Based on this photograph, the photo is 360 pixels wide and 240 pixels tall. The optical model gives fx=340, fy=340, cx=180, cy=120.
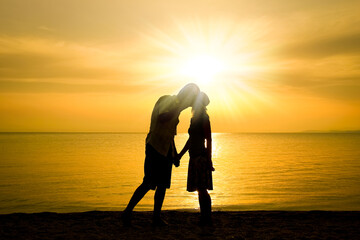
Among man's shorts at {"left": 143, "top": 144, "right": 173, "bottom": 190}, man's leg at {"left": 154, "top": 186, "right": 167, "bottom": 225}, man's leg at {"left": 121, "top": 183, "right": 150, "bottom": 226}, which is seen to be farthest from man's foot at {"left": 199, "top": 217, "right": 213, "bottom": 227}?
man's leg at {"left": 121, "top": 183, "right": 150, "bottom": 226}

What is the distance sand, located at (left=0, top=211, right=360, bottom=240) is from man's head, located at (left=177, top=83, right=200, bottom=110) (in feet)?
7.14

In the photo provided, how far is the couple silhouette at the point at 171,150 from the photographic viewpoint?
5.79 m

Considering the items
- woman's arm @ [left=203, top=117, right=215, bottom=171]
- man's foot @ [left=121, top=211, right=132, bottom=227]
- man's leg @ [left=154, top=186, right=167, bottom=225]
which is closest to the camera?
man's leg @ [left=154, top=186, right=167, bottom=225]

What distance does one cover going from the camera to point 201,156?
20.5 feet

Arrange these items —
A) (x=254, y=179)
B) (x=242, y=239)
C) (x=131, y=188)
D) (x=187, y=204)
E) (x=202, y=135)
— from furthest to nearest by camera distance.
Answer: (x=254, y=179)
(x=131, y=188)
(x=187, y=204)
(x=202, y=135)
(x=242, y=239)

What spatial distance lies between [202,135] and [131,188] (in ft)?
33.0

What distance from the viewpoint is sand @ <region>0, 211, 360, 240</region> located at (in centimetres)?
548

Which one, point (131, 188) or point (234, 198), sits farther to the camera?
point (131, 188)

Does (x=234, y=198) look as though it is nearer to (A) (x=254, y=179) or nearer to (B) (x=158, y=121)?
(A) (x=254, y=179)

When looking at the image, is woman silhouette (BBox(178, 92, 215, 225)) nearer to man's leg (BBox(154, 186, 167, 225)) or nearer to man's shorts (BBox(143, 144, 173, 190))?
man's shorts (BBox(143, 144, 173, 190))

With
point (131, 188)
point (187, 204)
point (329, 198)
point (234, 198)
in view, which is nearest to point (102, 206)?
point (187, 204)

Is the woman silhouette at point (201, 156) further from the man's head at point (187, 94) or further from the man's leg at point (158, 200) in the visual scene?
the man's leg at point (158, 200)

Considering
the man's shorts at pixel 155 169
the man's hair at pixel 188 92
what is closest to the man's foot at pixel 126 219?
the man's shorts at pixel 155 169

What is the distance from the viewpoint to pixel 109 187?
15.7m
